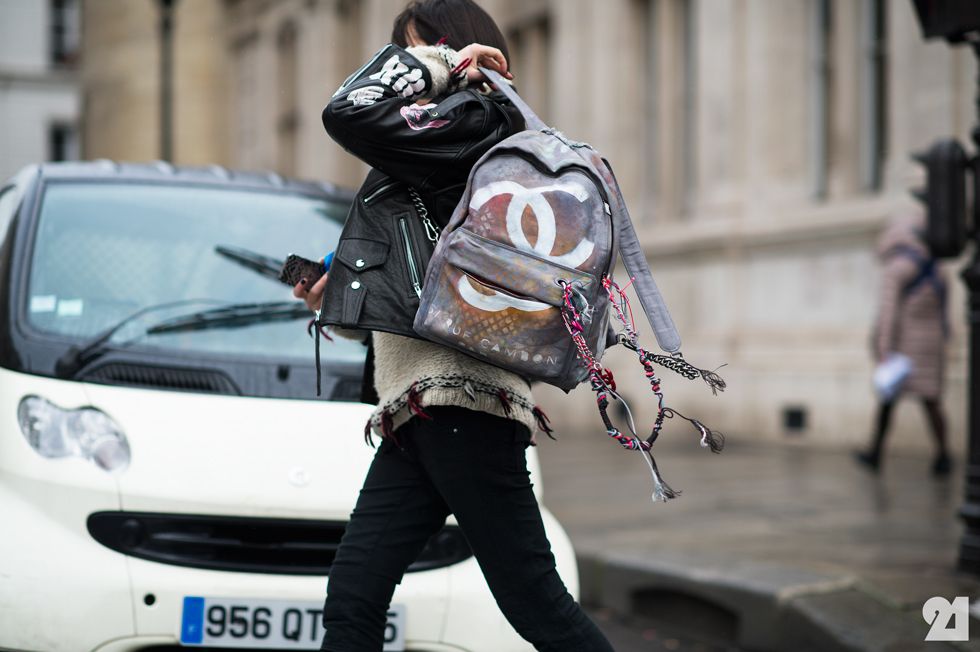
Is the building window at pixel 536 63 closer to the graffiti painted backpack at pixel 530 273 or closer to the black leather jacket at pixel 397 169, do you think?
the black leather jacket at pixel 397 169

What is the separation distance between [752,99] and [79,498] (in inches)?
405

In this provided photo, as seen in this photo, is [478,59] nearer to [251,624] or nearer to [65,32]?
[251,624]

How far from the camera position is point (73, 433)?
11.2ft

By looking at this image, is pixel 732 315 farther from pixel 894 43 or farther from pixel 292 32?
pixel 292 32

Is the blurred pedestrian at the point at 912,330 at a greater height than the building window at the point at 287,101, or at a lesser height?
lesser

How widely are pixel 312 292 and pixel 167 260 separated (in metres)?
1.48

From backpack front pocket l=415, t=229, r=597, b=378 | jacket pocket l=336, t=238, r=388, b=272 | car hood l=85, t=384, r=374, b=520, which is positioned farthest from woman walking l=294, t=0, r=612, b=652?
car hood l=85, t=384, r=374, b=520

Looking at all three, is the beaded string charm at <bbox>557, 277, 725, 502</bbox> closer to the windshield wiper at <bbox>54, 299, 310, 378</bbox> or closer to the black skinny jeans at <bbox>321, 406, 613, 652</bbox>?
the black skinny jeans at <bbox>321, 406, 613, 652</bbox>

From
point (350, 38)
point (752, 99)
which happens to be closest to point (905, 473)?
point (752, 99)

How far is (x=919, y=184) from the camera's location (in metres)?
10.5

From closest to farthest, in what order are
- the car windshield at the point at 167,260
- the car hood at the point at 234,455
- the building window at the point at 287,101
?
the car hood at the point at 234,455, the car windshield at the point at 167,260, the building window at the point at 287,101

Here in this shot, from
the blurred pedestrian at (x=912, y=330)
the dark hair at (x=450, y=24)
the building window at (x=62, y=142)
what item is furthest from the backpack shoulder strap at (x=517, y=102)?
the building window at (x=62, y=142)

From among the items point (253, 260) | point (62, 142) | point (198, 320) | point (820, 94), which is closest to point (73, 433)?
point (198, 320)

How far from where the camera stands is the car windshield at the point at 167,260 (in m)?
3.88
